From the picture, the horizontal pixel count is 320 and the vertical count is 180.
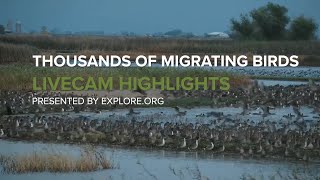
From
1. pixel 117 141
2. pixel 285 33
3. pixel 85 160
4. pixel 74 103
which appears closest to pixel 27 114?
pixel 74 103

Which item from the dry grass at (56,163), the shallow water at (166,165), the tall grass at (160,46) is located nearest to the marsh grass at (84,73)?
the shallow water at (166,165)

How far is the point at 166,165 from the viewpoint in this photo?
1839cm

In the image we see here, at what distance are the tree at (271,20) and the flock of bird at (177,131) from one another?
26.7 meters

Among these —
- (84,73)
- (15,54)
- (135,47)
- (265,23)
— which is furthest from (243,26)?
(84,73)

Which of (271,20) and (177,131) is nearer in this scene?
(177,131)

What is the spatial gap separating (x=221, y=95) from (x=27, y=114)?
7986 mm

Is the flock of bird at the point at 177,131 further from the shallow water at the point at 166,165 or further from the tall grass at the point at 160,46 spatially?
the tall grass at the point at 160,46

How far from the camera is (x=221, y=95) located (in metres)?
30.3

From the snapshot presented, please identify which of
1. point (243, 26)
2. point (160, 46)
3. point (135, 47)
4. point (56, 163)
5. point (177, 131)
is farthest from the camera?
point (243, 26)

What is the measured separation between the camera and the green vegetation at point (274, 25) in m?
53.3

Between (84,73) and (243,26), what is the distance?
3530 cm

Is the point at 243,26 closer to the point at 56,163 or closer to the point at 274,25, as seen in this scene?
the point at 274,25

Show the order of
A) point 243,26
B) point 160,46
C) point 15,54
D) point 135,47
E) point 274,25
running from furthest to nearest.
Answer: point 243,26
point 274,25
point 135,47
point 160,46
point 15,54

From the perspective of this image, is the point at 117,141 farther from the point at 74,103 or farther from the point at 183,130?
the point at 74,103
